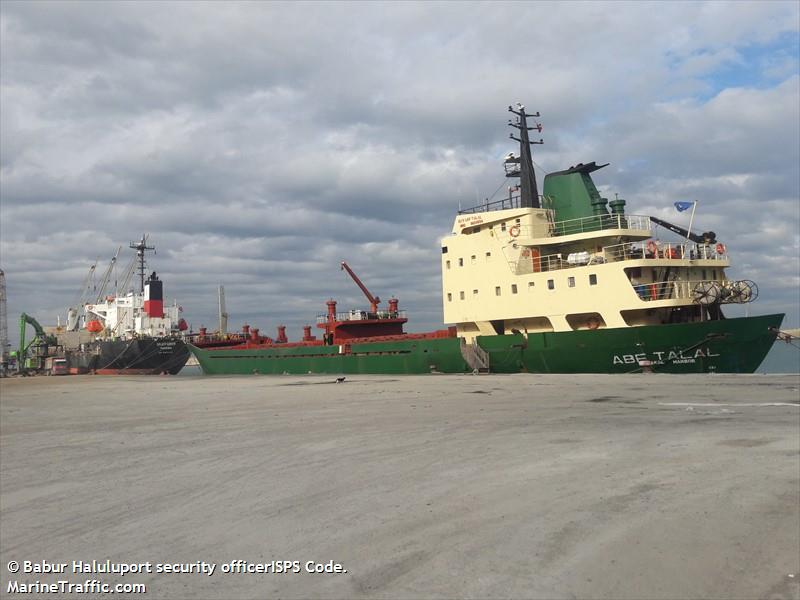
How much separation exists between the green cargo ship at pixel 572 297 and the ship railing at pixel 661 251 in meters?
0.05

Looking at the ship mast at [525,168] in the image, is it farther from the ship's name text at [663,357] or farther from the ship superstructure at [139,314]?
the ship superstructure at [139,314]

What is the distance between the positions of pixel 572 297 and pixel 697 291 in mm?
4620

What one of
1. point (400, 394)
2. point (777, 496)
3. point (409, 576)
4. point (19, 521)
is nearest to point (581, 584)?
point (409, 576)

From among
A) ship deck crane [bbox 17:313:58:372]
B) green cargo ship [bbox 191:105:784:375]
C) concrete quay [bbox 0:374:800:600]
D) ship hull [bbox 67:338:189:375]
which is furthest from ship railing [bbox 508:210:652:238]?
ship deck crane [bbox 17:313:58:372]

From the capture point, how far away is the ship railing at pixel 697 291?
22219 millimetres

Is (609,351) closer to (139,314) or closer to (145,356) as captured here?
(145,356)

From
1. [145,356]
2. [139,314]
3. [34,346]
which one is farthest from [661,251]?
[34,346]

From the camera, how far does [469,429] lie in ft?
35.9

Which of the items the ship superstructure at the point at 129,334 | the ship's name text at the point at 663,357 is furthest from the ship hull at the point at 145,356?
the ship's name text at the point at 663,357

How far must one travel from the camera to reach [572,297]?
25.0 metres

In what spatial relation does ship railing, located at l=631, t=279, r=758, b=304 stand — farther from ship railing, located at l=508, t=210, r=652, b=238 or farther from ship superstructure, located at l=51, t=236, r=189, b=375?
ship superstructure, located at l=51, t=236, r=189, b=375

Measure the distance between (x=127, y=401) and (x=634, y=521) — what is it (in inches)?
792

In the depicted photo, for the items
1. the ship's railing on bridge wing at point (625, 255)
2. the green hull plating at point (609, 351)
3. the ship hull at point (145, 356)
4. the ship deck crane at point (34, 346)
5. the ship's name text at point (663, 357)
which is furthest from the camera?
the ship deck crane at point (34, 346)

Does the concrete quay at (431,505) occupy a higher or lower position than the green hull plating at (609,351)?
lower
